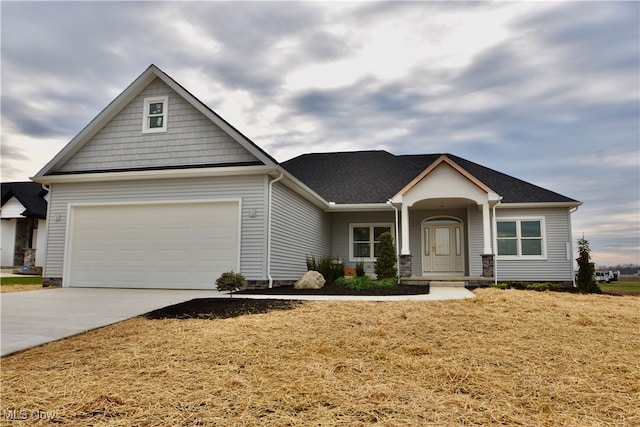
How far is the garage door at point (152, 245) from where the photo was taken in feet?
37.9

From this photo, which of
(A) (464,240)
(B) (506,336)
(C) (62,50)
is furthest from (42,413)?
(A) (464,240)

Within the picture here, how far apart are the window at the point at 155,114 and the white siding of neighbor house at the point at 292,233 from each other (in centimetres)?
401

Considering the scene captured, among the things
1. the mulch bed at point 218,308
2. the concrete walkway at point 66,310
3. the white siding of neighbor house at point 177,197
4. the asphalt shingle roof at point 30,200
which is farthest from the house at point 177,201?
the asphalt shingle roof at point 30,200

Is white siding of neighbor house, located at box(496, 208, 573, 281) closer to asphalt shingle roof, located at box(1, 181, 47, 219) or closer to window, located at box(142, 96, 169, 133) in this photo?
window, located at box(142, 96, 169, 133)

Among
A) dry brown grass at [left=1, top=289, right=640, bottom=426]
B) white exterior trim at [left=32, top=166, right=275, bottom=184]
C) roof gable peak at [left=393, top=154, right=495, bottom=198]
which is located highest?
roof gable peak at [left=393, top=154, right=495, bottom=198]

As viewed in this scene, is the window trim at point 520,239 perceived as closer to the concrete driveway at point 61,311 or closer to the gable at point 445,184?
the gable at point 445,184

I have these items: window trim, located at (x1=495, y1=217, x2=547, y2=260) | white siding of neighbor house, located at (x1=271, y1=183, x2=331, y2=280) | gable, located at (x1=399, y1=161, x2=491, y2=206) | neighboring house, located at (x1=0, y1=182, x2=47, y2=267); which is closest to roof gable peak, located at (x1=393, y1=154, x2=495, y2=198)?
gable, located at (x1=399, y1=161, x2=491, y2=206)

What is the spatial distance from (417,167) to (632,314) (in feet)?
41.4

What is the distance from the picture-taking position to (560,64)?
1148cm

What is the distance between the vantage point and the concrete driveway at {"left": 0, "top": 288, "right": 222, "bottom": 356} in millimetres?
5719

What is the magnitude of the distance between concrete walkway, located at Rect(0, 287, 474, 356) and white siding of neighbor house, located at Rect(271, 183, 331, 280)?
2.12 metres

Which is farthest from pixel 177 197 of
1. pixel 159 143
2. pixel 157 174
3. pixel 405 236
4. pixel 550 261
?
pixel 550 261

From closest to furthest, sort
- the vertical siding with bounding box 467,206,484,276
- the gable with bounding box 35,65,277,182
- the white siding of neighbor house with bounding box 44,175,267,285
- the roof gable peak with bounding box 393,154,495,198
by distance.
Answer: the white siding of neighbor house with bounding box 44,175,267,285 → the gable with bounding box 35,65,277,182 → the roof gable peak with bounding box 393,154,495,198 → the vertical siding with bounding box 467,206,484,276

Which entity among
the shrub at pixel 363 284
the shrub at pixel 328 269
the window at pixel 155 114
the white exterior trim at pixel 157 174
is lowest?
the shrub at pixel 363 284
